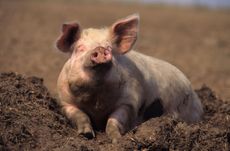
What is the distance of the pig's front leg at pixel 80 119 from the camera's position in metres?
5.99

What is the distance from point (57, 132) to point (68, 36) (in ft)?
4.09

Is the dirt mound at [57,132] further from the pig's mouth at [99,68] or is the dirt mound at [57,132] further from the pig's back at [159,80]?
the pig's back at [159,80]

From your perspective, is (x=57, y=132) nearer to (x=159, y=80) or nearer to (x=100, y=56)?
(x=100, y=56)

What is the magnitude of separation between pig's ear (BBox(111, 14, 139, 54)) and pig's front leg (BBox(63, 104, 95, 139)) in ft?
2.69

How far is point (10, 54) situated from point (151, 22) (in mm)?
9437

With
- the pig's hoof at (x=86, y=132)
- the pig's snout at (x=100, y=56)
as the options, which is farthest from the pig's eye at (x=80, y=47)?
the pig's hoof at (x=86, y=132)

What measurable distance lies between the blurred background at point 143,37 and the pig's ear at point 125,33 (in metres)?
1.10

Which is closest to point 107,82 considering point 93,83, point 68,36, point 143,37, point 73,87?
point 93,83

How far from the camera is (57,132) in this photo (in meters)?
5.82

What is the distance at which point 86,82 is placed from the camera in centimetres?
601

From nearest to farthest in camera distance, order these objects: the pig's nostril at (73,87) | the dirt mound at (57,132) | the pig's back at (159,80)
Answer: the dirt mound at (57,132) → the pig's nostril at (73,87) → the pig's back at (159,80)

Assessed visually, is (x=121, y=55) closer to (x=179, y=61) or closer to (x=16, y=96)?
(x=16, y=96)

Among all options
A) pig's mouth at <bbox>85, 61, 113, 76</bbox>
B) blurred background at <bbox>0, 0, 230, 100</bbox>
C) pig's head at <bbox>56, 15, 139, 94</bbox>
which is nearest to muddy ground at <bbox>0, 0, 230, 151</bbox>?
blurred background at <bbox>0, 0, 230, 100</bbox>

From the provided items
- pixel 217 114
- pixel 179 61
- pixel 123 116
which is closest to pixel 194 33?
pixel 179 61
